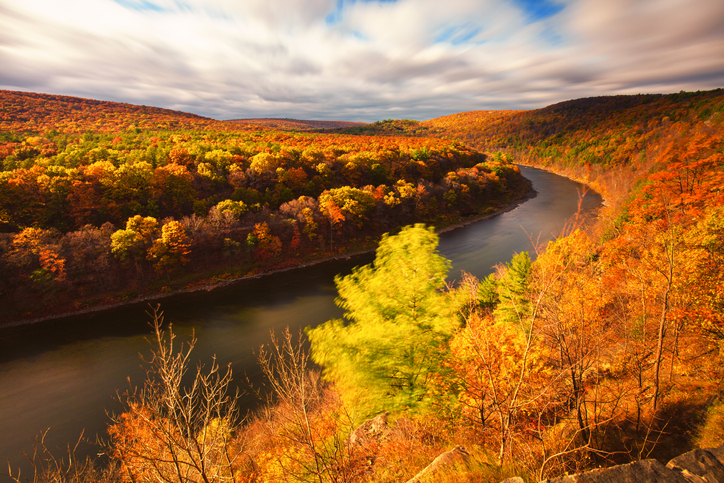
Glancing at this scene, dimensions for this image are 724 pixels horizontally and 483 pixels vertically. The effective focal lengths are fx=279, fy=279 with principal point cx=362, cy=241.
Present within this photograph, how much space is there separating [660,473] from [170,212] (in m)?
36.4

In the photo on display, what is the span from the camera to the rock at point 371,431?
8361mm

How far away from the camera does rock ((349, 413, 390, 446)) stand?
8.36 m

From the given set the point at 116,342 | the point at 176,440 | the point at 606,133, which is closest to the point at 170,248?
the point at 116,342

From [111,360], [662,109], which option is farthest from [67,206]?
[662,109]

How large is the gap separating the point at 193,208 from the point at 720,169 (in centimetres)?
4346

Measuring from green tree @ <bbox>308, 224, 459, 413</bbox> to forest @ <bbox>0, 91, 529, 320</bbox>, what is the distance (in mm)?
23629

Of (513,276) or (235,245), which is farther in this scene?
(235,245)

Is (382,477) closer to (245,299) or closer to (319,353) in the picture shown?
(319,353)

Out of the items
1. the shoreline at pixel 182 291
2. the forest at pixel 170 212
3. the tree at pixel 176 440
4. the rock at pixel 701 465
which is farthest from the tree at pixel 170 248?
the rock at pixel 701 465

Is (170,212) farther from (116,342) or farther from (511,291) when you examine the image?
(511,291)

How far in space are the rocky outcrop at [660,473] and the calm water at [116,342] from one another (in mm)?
12387

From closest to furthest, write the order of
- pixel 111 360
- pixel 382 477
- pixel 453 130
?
1. pixel 382 477
2. pixel 111 360
3. pixel 453 130

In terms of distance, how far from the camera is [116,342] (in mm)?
19250

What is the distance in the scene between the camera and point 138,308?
22750 millimetres
